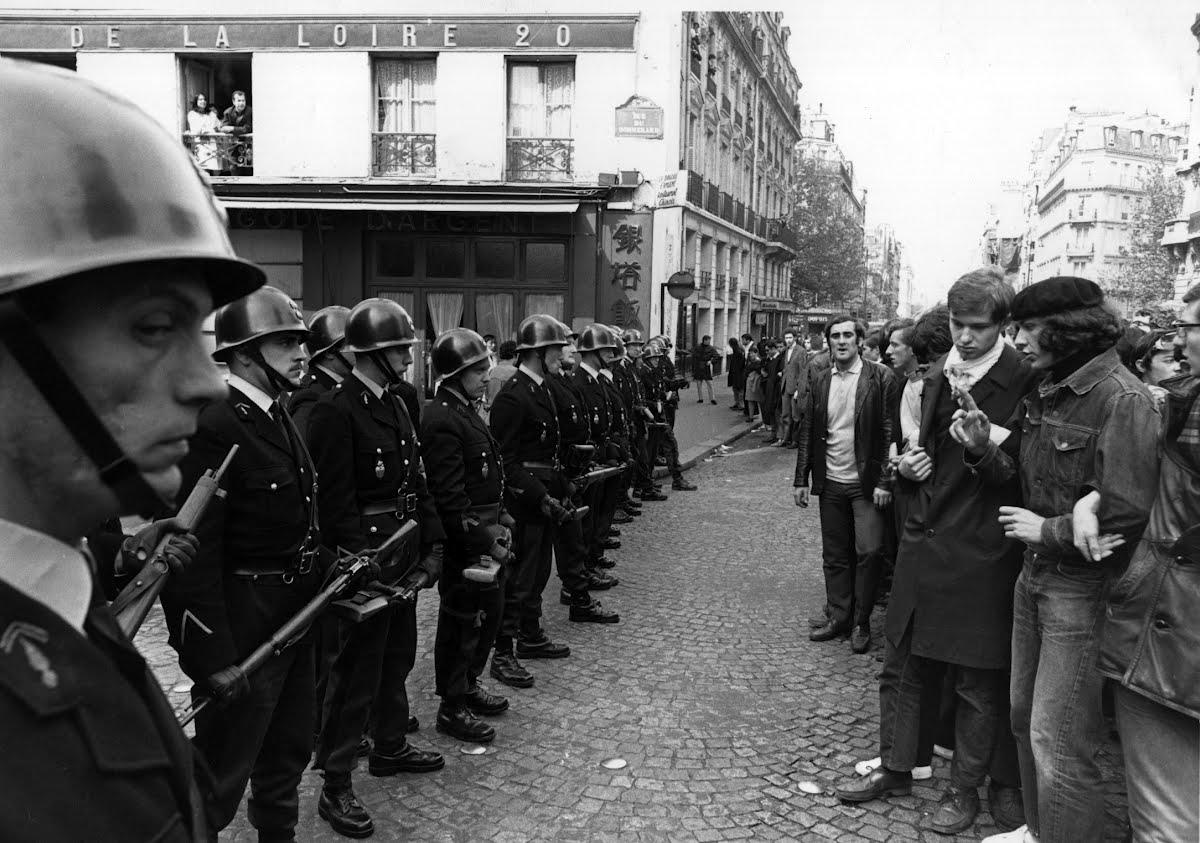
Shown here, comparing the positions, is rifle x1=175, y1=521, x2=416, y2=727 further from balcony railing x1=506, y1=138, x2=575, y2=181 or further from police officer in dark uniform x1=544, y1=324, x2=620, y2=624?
balcony railing x1=506, y1=138, x2=575, y2=181

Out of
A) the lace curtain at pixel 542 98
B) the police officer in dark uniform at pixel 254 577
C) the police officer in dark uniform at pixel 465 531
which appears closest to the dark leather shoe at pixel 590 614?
the police officer in dark uniform at pixel 465 531

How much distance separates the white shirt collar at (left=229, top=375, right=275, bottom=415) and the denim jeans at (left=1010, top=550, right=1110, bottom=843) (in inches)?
116

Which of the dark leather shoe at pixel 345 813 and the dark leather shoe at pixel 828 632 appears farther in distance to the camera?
the dark leather shoe at pixel 828 632

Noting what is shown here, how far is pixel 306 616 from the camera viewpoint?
3107mm

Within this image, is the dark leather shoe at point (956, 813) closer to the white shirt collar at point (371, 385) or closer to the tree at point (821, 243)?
the white shirt collar at point (371, 385)

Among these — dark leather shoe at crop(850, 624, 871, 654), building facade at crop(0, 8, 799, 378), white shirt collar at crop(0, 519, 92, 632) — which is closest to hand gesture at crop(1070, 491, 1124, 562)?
white shirt collar at crop(0, 519, 92, 632)

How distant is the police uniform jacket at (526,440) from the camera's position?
5.54m

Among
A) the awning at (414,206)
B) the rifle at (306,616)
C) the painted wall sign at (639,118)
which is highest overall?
the painted wall sign at (639,118)

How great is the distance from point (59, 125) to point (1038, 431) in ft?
10.7

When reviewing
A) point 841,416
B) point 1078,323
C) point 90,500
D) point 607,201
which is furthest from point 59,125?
point 607,201

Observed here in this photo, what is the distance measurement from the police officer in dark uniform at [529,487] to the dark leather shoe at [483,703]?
547 mm

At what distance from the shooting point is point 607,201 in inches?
787

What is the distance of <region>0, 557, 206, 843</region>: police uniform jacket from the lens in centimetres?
86

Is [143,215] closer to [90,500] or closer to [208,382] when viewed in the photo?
[208,382]
